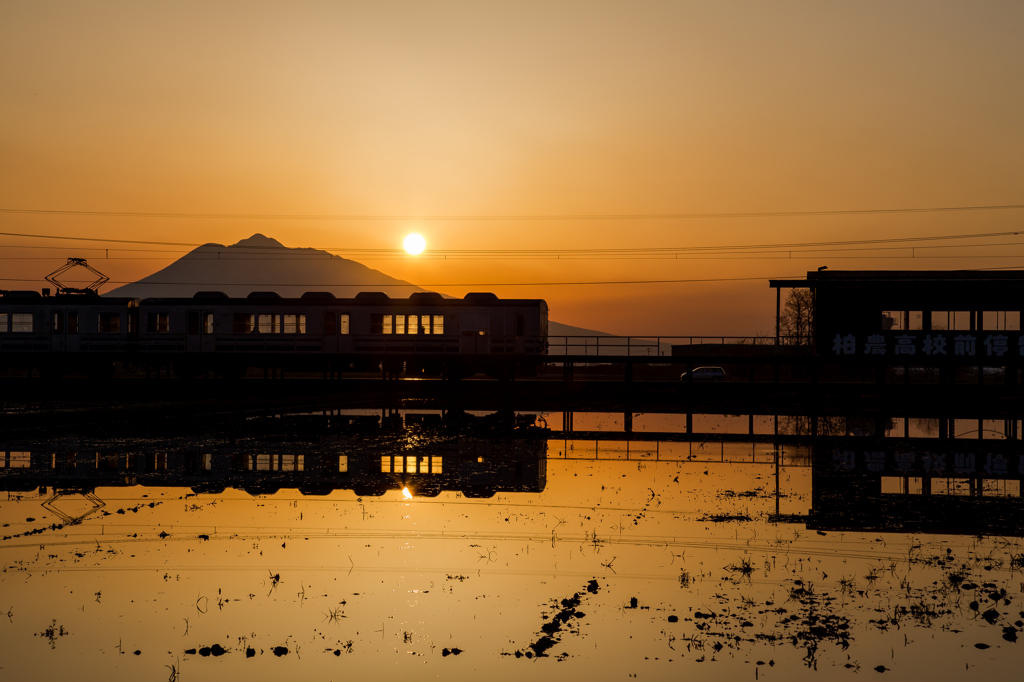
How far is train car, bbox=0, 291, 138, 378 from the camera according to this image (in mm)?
44031

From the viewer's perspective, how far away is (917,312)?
3812 centimetres

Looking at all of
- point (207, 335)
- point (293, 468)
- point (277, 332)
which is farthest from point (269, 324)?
point (293, 468)

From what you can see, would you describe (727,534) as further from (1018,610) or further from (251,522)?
(251,522)

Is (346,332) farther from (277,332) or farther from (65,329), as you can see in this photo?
(65,329)

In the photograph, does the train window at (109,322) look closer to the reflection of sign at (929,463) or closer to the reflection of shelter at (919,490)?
the reflection of shelter at (919,490)

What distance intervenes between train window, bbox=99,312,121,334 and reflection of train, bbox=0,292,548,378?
57 mm

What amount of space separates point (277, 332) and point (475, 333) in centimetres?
1122

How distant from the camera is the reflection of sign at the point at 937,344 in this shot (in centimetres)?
3778

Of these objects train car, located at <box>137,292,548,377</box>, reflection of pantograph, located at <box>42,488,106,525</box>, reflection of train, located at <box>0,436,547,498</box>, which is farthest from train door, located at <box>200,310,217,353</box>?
reflection of pantograph, located at <box>42,488,106,525</box>

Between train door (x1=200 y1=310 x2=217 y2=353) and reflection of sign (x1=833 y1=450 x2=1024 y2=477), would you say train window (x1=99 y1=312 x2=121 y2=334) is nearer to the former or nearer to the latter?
train door (x1=200 y1=310 x2=217 y2=353)

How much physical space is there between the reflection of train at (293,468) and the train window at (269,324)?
22.8 m

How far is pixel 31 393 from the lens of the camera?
129 feet

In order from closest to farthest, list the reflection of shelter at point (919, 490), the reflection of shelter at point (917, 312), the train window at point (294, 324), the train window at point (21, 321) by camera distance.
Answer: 1. the reflection of shelter at point (919, 490)
2. the reflection of shelter at point (917, 312)
3. the train window at point (294, 324)
4. the train window at point (21, 321)

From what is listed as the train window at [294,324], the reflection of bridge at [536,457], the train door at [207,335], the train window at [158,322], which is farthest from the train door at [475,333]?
the train window at [158,322]
